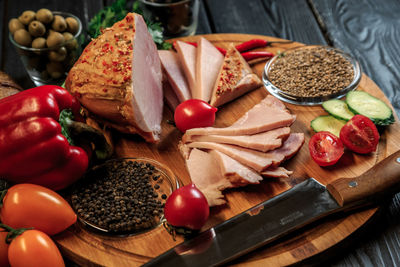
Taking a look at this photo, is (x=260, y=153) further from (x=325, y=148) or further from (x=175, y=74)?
(x=175, y=74)

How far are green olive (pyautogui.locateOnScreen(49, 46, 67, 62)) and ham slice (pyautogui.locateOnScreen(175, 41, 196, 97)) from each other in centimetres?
97

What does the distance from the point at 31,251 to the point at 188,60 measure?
6.60 ft

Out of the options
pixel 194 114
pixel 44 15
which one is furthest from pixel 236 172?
pixel 44 15

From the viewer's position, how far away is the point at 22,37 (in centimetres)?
370

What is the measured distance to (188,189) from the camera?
8.16 ft

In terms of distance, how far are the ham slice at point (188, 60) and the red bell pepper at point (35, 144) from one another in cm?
117

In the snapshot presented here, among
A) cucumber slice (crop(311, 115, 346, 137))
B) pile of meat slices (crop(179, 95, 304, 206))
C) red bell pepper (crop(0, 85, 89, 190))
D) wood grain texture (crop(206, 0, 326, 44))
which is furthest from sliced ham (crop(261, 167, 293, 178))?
wood grain texture (crop(206, 0, 326, 44))

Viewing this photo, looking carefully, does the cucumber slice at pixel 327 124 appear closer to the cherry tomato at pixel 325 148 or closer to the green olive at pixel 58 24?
the cherry tomato at pixel 325 148

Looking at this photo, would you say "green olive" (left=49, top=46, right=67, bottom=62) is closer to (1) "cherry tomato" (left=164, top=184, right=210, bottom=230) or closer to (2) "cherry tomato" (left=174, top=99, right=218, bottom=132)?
(2) "cherry tomato" (left=174, top=99, right=218, bottom=132)

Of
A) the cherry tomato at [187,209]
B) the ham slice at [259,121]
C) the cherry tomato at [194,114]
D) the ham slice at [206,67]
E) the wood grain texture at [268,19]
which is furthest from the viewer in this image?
the wood grain texture at [268,19]

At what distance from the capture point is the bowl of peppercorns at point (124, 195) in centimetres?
256

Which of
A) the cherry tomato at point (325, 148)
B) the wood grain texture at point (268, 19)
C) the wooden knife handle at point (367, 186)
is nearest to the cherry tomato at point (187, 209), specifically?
the wooden knife handle at point (367, 186)

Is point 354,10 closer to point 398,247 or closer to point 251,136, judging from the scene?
point 251,136

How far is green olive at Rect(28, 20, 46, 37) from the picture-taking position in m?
3.68
